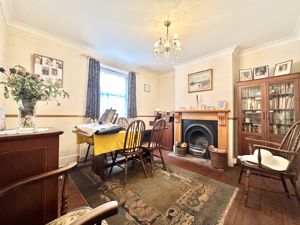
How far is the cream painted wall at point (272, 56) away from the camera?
2498 mm

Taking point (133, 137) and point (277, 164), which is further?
point (133, 137)

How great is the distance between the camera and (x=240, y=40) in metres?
2.63

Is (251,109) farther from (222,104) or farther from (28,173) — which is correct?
(28,173)

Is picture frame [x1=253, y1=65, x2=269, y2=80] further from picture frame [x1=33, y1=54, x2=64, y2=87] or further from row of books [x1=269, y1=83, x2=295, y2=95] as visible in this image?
picture frame [x1=33, y1=54, x2=64, y2=87]

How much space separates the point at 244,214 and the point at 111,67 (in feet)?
12.1

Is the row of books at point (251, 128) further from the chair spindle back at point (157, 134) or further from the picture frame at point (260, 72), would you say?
the chair spindle back at point (157, 134)

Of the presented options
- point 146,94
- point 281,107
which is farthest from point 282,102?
point 146,94

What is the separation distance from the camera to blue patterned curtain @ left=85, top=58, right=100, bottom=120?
3.00 meters

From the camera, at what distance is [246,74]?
2916mm

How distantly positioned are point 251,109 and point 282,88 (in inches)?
23.0

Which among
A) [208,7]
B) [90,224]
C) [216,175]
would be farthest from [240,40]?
[90,224]

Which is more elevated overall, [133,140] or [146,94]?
[146,94]

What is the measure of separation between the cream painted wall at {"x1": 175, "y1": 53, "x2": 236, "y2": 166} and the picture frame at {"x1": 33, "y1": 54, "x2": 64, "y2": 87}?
291 cm

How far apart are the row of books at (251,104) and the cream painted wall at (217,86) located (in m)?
0.21
